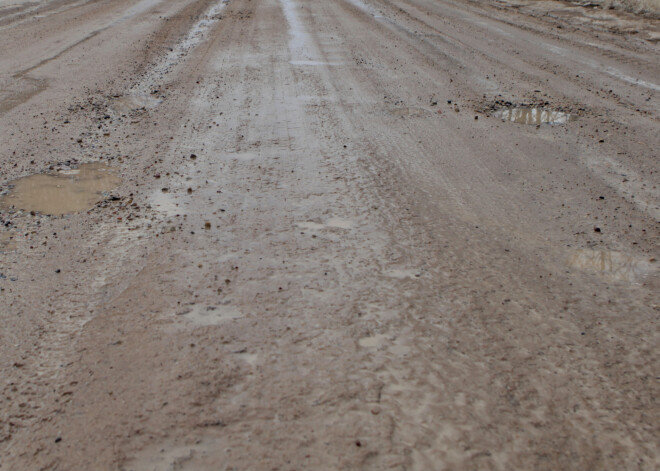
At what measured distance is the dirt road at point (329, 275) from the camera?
2.85m

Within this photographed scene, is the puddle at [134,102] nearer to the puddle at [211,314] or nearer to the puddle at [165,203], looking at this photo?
the puddle at [165,203]

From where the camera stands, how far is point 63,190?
221 inches

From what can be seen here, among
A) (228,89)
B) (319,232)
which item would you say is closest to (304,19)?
(228,89)

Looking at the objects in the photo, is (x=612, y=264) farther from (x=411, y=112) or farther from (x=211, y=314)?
(x=411, y=112)

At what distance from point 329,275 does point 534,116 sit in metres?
4.99

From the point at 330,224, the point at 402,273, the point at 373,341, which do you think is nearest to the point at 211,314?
the point at 373,341

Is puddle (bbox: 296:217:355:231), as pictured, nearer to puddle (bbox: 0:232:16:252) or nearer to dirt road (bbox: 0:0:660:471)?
dirt road (bbox: 0:0:660:471)

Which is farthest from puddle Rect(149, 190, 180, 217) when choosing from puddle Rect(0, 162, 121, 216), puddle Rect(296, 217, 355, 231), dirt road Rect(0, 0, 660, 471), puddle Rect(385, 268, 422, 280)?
puddle Rect(385, 268, 422, 280)

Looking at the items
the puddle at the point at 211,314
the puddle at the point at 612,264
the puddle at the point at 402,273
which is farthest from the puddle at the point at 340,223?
the puddle at the point at 612,264

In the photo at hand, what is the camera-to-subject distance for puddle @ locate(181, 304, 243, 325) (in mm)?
3686

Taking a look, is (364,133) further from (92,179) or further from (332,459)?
(332,459)

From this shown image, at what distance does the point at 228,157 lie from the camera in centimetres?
636

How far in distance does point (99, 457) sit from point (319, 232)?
252cm

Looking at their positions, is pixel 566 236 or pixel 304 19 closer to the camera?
pixel 566 236
